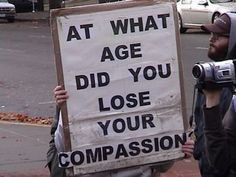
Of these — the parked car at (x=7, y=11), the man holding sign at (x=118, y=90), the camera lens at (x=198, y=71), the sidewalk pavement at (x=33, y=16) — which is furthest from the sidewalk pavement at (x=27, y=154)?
the sidewalk pavement at (x=33, y=16)

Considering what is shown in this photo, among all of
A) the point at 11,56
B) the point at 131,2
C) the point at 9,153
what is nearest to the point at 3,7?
the point at 11,56

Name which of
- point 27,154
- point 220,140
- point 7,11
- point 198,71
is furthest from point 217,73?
point 7,11

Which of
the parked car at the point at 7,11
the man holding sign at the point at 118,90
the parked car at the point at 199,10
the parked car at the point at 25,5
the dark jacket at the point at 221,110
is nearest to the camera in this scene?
the dark jacket at the point at 221,110

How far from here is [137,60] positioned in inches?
154

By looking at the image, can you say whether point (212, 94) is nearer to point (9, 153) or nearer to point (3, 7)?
point (9, 153)

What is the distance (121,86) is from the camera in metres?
3.87

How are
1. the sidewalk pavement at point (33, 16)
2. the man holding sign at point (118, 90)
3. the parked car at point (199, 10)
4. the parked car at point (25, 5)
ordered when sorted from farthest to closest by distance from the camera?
the parked car at point (25, 5) → the sidewalk pavement at point (33, 16) → the parked car at point (199, 10) → the man holding sign at point (118, 90)

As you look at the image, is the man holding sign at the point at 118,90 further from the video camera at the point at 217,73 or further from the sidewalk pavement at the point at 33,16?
the sidewalk pavement at the point at 33,16

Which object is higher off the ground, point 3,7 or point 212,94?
point 212,94

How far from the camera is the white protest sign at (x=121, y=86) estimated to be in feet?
12.5

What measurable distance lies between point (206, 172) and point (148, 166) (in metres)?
0.76

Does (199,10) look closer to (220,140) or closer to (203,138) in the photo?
(203,138)

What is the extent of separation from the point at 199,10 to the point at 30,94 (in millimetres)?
13515

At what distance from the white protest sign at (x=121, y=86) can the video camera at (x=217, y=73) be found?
3.32 feet
